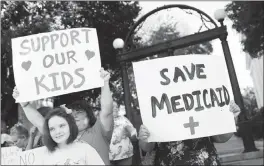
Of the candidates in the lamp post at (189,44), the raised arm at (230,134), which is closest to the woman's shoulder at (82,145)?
the raised arm at (230,134)

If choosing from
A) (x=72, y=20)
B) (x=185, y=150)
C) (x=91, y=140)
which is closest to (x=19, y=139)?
(x=91, y=140)

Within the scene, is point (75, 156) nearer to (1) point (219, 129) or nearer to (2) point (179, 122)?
(2) point (179, 122)

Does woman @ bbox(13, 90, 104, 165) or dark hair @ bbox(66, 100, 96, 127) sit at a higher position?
dark hair @ bbox(66, 100, 96, 127)

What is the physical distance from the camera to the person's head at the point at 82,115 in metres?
2.36

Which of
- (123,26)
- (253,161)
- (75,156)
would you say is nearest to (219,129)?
(75,156)

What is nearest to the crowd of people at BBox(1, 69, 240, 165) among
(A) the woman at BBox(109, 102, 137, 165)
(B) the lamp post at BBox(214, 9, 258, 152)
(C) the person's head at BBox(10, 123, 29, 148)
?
(C) the person's head at BBox(10, 123, 29, 148)

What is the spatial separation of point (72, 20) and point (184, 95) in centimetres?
→ 991

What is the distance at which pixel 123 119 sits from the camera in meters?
3.80

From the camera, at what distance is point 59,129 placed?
2174 millimetres

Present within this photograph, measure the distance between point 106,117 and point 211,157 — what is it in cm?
79

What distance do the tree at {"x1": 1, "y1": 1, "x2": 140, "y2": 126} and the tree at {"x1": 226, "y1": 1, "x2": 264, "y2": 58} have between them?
375 cm

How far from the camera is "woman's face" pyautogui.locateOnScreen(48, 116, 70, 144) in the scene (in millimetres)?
2152

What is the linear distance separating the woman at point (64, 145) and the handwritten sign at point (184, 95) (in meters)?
0.45

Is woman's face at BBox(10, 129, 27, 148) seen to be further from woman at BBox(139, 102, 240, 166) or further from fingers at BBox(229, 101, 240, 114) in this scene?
fingers at BBox(229, 101, 240, 114)
